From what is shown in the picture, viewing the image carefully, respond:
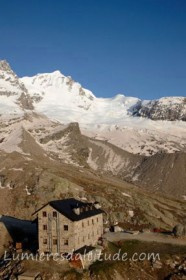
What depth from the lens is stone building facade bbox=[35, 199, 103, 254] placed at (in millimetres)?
72312

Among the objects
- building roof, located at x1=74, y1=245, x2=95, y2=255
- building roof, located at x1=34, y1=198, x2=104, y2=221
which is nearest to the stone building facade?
building roof, located at x1=34, y1=198, x2=104, y2=221

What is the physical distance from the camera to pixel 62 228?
72625 mm

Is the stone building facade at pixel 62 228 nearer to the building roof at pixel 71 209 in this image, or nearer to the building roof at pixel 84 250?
the building roof at pixel 71 209

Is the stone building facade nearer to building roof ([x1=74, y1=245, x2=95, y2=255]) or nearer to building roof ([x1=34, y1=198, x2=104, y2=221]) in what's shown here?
building roof ([x1=34, y1=198, x2=104, y2=221])

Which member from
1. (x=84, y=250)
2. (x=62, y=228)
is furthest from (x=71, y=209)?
(x=84, y=250)

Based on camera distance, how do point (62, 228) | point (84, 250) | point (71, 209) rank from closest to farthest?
1. point (84, 250)
2. point (62, 228)
3. point (71, 209)

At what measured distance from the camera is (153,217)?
470 feet

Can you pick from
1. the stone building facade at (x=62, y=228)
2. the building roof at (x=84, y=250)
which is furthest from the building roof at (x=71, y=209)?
the building roof at (x=84, y=250)

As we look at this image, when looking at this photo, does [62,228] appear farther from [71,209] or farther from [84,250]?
[84,250]

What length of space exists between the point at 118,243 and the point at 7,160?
108141 millimetres

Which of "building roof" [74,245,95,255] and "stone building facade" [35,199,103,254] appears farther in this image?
"stone building facade" [35,199,103,254]

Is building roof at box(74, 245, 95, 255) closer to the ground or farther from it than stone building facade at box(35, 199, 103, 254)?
closer to the ground

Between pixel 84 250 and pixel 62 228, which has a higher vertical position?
pixel 62 228

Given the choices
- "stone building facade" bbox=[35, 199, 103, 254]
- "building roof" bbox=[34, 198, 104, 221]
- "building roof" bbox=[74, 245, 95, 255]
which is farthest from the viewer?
"building roof" bbox=[34, 198, 104, 221]
